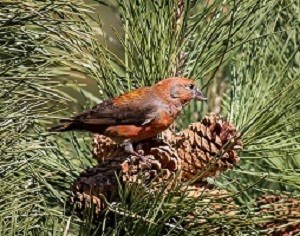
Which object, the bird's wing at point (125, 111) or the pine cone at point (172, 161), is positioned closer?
the pine cone at point (172, 161)

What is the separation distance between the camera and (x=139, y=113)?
6.37 ft

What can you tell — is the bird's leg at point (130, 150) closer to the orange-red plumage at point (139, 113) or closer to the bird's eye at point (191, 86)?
A: the orange-red plumage at point (139, 113)

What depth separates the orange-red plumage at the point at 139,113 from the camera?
1792 millimetres

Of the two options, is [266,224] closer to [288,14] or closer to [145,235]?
[145,235]

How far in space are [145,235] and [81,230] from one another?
11cm

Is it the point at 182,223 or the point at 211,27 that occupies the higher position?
the point at 211,27

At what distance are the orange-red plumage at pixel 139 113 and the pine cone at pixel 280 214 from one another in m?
0.27

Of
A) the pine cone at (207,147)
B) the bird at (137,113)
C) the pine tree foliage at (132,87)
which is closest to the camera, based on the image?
the pine tree foliage at (132,87)

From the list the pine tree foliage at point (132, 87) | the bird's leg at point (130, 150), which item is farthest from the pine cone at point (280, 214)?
the bird's leg at point (130, 150)

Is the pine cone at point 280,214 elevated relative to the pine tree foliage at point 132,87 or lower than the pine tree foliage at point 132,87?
lower

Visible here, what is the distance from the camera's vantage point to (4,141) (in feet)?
5.05

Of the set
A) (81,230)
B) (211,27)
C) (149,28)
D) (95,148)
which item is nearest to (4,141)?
(81,230)

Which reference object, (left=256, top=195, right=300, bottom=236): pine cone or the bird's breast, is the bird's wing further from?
(left=256, top=195, right=300, bottom=236): pine cone

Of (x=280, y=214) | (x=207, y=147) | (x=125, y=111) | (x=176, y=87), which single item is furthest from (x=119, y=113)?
(x=280, y=214)
